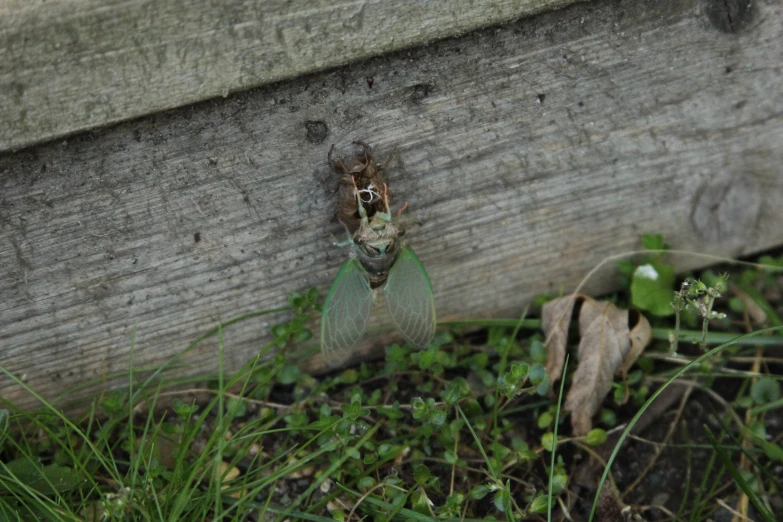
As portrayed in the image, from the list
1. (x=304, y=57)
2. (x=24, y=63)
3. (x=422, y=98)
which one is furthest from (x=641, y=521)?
(x=24, y=63)

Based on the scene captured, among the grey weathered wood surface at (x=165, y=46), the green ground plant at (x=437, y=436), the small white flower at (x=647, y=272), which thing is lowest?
the green ground plant at (x=437, y=436)

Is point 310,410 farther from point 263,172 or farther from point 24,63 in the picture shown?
point 24,63

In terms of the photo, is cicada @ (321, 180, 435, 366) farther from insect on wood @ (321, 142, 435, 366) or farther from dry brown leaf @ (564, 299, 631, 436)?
dry brown leaf @ (564, 299, 631, 436)

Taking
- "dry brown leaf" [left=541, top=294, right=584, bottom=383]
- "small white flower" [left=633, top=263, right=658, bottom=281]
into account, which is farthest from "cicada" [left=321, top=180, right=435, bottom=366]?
"small white flower" [left=633, top=263, right=658, bottom=281]

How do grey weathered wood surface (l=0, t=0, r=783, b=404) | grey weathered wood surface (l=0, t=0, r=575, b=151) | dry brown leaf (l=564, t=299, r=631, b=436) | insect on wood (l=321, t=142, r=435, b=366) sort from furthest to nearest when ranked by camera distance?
1. dry brown leaf (l=564, t=299, r=631, b=436)
2. insect on wood (l=321, t=142, r=435, b=366)
3. grey weathered wood surface (l=0, t=0, r=783, b=404)
4. grey weathered wood surface (l=0, t=0, r=575, b=151)

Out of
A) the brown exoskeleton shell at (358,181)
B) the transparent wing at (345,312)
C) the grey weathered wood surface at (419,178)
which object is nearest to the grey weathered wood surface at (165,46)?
the grey weathered wood surface at (419,178)

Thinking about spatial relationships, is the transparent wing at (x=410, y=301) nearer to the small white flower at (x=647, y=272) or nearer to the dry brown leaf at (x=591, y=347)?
the dry brown leaf at (x=591, y=347)

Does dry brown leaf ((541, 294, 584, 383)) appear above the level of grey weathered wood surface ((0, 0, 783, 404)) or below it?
below

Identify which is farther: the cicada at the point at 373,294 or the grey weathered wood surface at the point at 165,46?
the cicada at the point at 373,294
